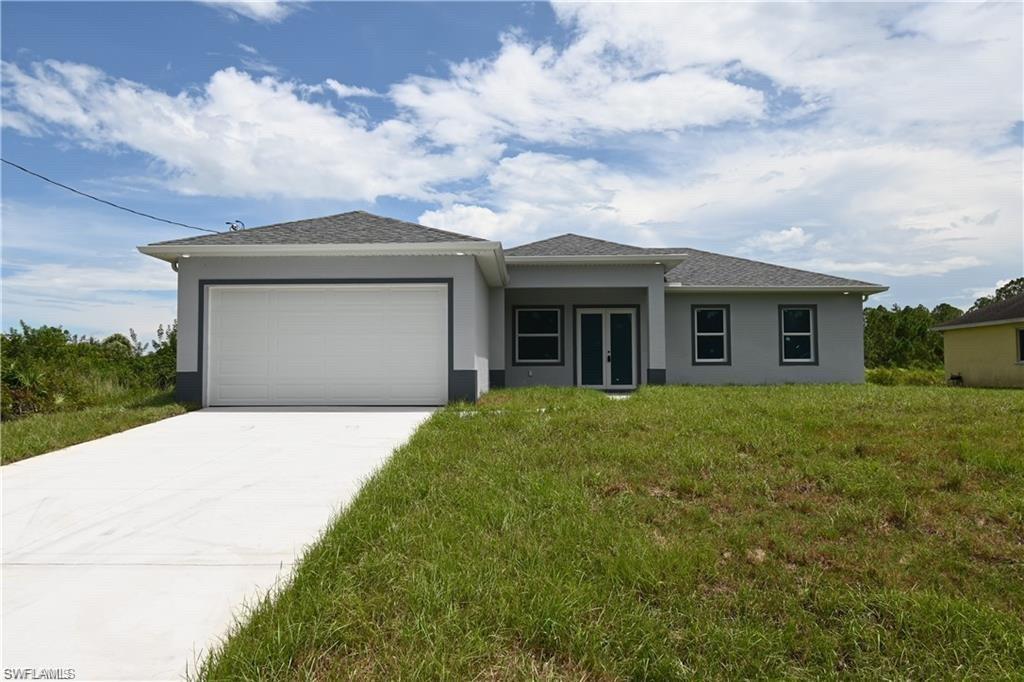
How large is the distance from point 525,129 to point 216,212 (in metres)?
11.3

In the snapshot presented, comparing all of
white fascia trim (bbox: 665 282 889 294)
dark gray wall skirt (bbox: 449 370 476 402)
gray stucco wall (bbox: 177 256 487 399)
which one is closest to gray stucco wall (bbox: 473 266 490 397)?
gray stucco wall (bbox: 177 256 487 399)

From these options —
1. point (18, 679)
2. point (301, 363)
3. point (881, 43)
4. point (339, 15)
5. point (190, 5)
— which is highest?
point (190, 5)

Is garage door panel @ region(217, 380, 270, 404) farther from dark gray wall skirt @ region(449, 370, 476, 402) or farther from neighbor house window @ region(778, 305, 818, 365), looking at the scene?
neighbor house window @ region(778, 305, 818, 365)

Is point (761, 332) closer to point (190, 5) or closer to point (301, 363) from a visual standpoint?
point (301, 363)

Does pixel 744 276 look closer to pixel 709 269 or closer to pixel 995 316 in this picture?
pixel 709 269

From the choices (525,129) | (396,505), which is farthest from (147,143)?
(396,505)

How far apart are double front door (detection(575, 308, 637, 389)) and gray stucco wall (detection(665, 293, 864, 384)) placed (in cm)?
115

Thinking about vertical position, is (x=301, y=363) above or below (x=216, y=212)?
below

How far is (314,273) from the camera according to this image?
11.4 m

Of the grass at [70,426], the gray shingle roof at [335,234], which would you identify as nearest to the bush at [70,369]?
the grass at [70,426]

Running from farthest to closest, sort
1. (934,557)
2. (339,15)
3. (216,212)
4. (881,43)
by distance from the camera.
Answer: (216,212), (339,15), (881,43), (934,557)

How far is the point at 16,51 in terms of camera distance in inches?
444

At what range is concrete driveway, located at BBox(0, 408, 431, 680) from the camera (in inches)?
109

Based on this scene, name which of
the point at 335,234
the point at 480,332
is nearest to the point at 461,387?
the point at 480,332
